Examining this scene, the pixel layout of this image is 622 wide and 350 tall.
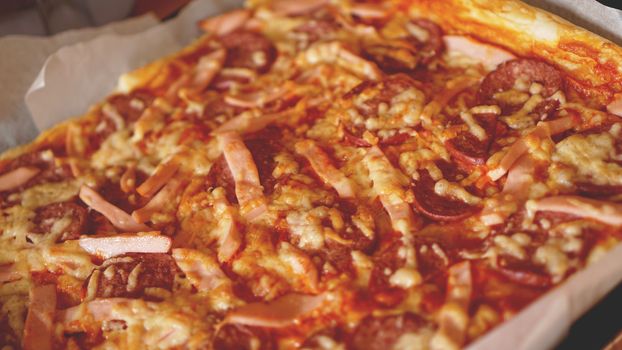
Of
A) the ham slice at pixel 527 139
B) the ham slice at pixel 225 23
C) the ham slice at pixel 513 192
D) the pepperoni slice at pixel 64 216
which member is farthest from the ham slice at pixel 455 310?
the ham slice at pixel 225 23

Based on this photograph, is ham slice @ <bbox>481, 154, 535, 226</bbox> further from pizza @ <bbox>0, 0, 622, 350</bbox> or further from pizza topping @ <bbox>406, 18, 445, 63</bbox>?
pizza topping @ <bbox>406, 18, 445, 63</bbox>

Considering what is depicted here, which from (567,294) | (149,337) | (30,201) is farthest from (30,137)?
(567,294)

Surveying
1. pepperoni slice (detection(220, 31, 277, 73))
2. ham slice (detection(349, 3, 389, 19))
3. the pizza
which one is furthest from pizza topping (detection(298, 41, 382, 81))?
ham slice (detection(349, 3, 389, 19))

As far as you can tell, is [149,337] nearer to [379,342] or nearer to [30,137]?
[379,342]

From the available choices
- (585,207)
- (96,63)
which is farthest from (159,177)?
(585,207)

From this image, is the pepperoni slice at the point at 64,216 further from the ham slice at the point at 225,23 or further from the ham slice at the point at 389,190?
the ham slice at the point at 225,23
